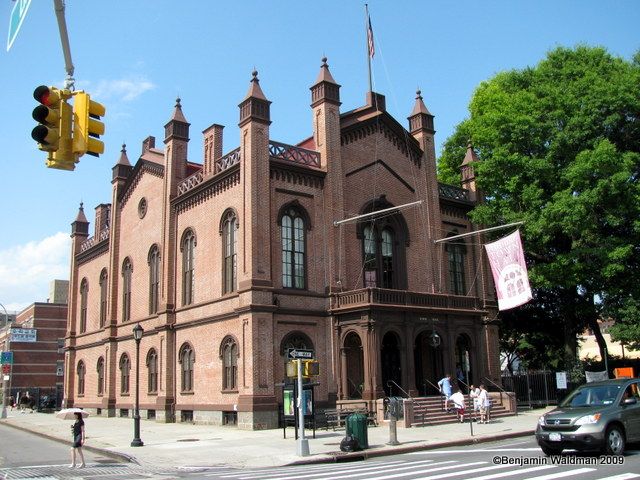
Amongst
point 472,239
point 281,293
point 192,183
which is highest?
point 192,183

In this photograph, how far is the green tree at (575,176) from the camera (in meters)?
31.2

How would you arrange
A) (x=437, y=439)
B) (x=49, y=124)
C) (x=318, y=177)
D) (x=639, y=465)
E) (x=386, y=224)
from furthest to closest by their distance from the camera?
(x=386, y=224)
(x=318, y=177)
(x=437, y=439)
(x=639, y=465)
(x=49, y=124)

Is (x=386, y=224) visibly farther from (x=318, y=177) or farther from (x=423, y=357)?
(x=423, y=357)

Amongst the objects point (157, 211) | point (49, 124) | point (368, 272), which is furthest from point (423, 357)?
point (49, 124)

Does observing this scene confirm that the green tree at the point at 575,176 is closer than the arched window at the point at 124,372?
Yes

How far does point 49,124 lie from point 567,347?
35305 millimetres

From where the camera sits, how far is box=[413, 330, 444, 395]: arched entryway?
3173cm

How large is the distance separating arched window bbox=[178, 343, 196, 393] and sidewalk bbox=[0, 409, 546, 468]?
2.54 m

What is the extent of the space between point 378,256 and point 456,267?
6.14m

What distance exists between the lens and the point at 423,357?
32219 mm

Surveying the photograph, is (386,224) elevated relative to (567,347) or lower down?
elevated

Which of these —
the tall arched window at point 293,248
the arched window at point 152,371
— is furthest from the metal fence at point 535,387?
the arched window at point 152,371

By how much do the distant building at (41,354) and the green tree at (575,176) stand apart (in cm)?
5863

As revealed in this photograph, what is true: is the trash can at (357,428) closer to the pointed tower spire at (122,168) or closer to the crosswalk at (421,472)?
the crosswalk at (421,472)
